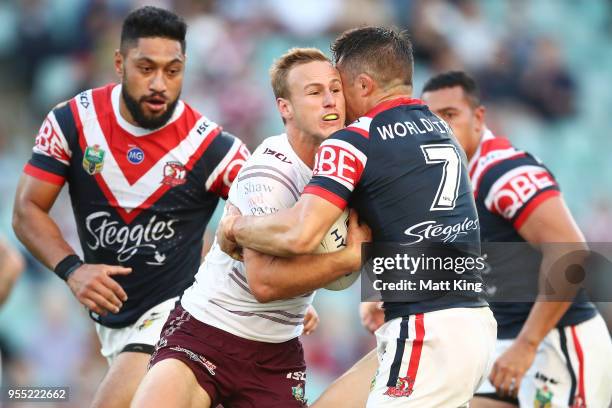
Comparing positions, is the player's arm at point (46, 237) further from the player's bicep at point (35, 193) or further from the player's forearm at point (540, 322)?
the player's forearm at point (540, 322)

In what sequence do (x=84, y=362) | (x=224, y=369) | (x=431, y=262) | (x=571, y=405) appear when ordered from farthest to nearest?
1. (x=84, y=362)
2. (x=571, y=405)
3. (x=224, y=369)
4. (x=431, y=262)

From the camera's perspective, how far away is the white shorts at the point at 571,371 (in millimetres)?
6625

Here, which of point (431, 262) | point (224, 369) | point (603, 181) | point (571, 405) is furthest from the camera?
point (603, 181)

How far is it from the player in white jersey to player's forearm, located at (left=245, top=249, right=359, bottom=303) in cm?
4

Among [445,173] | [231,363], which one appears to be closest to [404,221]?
[445,173]

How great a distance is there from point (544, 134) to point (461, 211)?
325 inches

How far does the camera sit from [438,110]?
290 inches

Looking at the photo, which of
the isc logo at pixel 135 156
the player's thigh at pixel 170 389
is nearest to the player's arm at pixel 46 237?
the isc logo at pixel 135 156

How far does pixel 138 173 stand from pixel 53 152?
1.95 feet

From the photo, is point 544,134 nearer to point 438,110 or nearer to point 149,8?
point 438,110

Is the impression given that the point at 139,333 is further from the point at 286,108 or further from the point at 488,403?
the point at 488,403

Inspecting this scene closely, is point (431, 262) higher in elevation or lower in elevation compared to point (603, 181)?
lower

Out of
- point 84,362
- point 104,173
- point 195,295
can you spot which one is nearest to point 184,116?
point 104,173

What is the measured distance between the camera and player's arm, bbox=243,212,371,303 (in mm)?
4840
